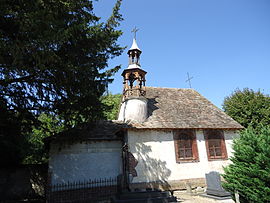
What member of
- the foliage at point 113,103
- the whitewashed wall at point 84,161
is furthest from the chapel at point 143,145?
the foliage at point 113,103

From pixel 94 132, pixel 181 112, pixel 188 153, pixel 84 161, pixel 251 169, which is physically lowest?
pixel 251 169

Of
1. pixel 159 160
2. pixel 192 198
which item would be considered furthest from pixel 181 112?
pixel 192 198

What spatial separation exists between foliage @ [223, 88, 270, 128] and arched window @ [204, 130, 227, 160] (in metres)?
6.88

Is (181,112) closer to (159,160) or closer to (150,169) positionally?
(159,160)

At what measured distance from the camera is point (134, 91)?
13781mm

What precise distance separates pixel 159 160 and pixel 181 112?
4702 mm

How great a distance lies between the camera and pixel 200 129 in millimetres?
13398

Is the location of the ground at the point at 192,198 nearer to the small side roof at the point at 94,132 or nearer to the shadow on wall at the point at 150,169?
the shadow on wall at the point at 150,169

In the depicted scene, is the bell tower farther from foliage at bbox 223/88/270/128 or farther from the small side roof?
foliage at bbox 223/88/270/128

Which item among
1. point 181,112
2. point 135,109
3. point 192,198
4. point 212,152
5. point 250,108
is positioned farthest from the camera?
point 250,108

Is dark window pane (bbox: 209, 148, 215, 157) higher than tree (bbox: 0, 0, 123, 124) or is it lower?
lower

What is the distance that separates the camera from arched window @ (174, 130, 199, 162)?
1261 centimetres

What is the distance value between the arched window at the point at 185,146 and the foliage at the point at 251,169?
12.8 feet

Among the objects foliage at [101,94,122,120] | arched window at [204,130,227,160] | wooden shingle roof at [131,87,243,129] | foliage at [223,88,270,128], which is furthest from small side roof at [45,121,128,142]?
foliage at [223,88,270,128]
